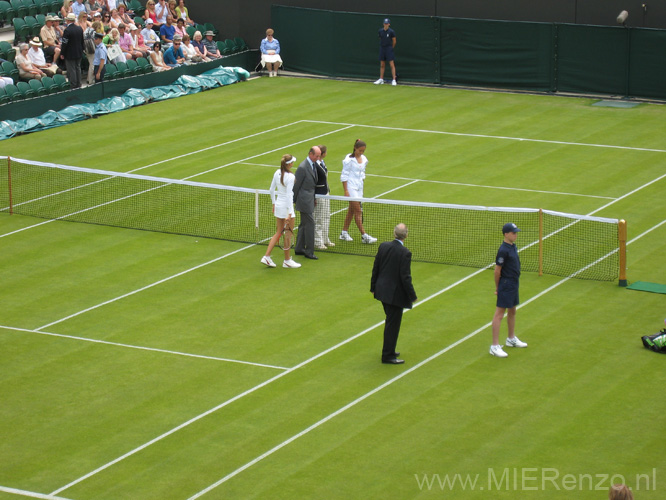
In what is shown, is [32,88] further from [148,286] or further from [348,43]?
[148,286]

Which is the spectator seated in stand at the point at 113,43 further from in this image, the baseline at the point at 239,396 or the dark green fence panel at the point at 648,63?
the baseline at the point at 239,396

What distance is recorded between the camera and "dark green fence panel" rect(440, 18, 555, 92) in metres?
36.5

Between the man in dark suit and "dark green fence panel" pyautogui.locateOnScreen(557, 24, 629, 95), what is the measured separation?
2213 cm

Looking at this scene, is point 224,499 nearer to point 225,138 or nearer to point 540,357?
point 540,357

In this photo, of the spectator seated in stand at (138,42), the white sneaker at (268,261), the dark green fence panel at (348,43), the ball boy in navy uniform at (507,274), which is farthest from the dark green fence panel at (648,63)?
the ball boy in navy uniform at (507,274)

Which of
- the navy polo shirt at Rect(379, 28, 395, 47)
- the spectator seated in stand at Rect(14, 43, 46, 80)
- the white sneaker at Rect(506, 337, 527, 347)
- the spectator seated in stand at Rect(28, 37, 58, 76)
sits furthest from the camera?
the navy polo shirt at Rect(379, 28, 395, 47)

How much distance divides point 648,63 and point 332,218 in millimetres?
16405

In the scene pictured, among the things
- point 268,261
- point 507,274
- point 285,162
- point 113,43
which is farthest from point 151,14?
point 507,274

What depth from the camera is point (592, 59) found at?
117 ft

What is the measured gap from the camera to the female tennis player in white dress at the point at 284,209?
20000mm

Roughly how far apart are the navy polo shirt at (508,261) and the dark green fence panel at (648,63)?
70.0 ft

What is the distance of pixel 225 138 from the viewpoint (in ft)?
102

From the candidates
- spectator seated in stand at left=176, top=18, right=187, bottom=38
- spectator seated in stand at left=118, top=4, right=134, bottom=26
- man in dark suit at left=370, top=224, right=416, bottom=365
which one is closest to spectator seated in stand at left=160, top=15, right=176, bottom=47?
spectator seated in stand at left=176, top=18, right=187, bottom=38

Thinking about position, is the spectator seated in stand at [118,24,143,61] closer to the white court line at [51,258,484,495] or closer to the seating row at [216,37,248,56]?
the seating row at [216,37,248,56]
